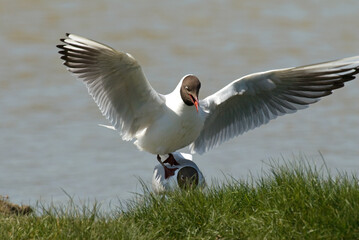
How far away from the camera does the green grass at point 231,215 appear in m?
4.09

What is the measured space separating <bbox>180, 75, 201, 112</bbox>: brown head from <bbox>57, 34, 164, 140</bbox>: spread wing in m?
0.25

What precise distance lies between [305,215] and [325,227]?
0.17 metres

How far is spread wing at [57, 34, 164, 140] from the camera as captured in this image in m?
5.59

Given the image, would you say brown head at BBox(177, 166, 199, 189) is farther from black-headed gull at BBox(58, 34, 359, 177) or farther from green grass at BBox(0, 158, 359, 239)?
green grass at BBox(0, 158, 359, 239)

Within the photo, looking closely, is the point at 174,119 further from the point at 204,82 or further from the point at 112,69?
the point at 204,82

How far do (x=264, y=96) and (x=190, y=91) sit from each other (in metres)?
0.96

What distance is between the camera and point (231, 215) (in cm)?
444

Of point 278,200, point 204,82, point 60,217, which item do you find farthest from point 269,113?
point 204,82

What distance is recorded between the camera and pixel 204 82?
420 inches

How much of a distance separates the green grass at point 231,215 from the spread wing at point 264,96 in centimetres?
133

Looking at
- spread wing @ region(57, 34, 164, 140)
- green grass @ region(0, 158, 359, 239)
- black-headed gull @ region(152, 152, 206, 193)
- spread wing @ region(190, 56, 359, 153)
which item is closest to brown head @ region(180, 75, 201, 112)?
spread wing @ region(57, 34, 164, 140)

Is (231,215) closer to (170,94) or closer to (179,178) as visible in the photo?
(179,178)

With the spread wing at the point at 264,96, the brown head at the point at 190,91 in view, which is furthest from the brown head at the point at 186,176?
the spread wing at the point at 264,96

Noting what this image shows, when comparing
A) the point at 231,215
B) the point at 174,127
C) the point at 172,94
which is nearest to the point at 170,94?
the point at 172,94
